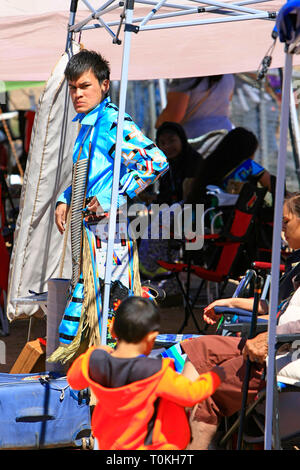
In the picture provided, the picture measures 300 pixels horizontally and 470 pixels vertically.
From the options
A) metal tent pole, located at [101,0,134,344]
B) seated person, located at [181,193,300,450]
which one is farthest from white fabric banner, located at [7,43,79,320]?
seated person, located at [181,193,300,450]

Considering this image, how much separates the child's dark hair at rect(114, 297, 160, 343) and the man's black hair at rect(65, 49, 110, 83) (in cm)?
116

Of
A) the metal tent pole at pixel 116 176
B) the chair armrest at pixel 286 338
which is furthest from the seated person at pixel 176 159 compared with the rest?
the chair armrest at pixel 286 338

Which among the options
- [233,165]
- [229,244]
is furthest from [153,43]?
[233,165]

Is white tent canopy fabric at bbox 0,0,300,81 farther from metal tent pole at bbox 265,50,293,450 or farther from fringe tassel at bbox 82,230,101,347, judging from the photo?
metal tent pole at bbox 265,50,293,450

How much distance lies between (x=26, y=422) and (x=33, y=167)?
1.47 metres

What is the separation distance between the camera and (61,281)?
3.29 metres

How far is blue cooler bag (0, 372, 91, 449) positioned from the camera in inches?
117

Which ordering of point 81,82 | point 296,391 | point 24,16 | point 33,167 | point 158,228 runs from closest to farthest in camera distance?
1. point 296,391
2. point 81,82
3. point 33,167
4. point 24,16
5. point 158,228

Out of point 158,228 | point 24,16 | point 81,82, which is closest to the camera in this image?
point 81,82

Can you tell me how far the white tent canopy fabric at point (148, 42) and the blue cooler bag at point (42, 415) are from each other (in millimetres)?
2252

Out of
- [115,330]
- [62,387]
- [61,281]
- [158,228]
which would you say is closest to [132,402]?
[115,330]

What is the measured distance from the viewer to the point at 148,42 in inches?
197

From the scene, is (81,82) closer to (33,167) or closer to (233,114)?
(33,167)

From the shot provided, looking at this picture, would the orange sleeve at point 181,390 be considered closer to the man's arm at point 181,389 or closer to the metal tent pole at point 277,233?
the man's arm at point 181,389
